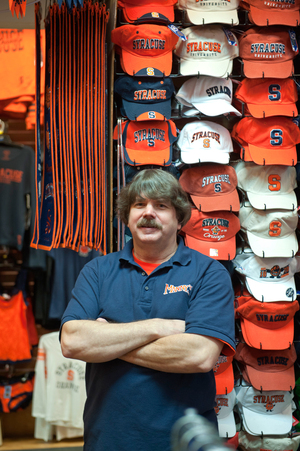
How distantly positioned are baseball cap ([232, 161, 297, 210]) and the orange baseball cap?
25.8 inches

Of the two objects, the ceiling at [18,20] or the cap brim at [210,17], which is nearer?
the cap brim at [210,17]

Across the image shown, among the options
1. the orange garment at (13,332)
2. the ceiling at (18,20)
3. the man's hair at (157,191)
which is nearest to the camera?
the man's hair at (157,191)

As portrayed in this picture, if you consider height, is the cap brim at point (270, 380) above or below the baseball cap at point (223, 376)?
below

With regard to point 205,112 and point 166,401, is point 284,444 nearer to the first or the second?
point 166,401

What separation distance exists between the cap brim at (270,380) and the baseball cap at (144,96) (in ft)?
5.74

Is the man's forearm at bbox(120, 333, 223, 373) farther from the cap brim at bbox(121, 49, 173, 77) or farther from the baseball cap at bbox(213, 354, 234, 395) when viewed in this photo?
the cap brim at bbox(121, 49, 173, 77)

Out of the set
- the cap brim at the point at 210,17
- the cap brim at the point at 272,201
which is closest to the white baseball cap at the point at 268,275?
the cap brim at the point at 272,201

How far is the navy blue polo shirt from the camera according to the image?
1.69m

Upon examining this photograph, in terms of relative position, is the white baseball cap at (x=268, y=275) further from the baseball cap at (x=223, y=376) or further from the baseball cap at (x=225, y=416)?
the baseball cap at (x=225, y=416)

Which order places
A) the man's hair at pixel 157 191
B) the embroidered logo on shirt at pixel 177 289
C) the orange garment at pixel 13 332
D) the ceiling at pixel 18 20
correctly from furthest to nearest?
1. the orange garment at pixel 13 332
2. the ceiling at pixel 18 20
3. the man's hair at pixel 157 191
4. the embroidered logo on shirt at pixel 177 289

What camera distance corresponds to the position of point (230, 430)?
2.76 meters

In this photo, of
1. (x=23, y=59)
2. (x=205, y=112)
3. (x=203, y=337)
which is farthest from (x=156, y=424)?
(x=23, y=59)

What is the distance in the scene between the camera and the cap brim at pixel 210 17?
2732mm

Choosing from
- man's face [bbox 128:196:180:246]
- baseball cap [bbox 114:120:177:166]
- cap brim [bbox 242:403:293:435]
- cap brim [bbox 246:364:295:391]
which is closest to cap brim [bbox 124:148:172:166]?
baseball cap [bbox 114:120:177:166]
